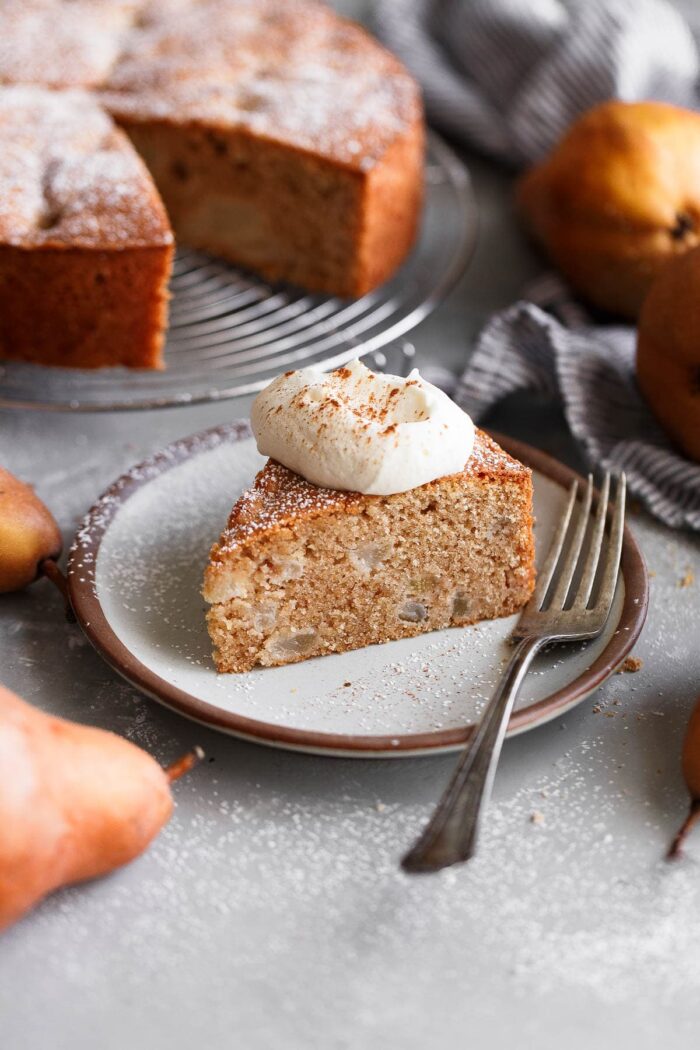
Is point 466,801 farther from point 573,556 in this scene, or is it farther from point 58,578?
point 58,578

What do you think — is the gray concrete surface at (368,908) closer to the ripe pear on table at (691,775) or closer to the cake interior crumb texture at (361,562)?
the ripe pear on table at (691,775)

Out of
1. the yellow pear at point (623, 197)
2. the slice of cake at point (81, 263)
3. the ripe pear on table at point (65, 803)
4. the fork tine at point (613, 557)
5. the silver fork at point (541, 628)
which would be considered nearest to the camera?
the ripe pear on table at point (65, 803)

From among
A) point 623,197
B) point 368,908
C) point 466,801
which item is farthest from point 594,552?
point 623,197

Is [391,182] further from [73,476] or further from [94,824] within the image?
[94,824]

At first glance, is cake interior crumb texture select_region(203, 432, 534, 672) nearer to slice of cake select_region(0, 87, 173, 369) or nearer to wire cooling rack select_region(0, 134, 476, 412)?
wire cooling rack select_region(0, 134, 476, 412)

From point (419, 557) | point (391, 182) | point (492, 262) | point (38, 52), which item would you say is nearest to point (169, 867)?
point (419, 557)

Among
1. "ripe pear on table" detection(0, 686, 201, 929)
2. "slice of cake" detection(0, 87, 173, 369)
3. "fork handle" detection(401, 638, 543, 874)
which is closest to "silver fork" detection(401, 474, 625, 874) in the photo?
"fork handle" detection(401, 638, 543, 874)

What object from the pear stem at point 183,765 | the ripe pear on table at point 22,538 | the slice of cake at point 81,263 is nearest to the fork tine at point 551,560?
the pear stem at point 183,765
